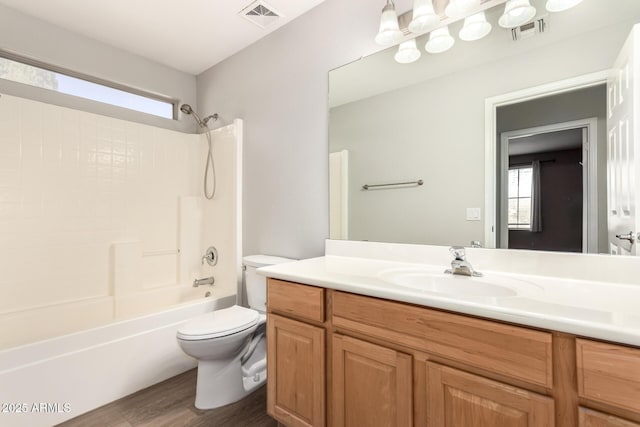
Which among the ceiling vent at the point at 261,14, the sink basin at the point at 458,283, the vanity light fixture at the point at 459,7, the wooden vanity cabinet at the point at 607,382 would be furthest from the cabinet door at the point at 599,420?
the ceiling vent at the point at 261,14

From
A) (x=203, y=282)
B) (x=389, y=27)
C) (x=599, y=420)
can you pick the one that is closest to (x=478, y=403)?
(x=599, y=420)

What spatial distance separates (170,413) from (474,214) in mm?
1881

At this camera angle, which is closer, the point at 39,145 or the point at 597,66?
the point at 597,66

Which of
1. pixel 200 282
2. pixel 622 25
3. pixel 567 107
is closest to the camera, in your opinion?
pixel 622 25

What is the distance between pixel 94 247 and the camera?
2.30 meters

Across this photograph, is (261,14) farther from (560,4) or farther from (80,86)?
(560,4)

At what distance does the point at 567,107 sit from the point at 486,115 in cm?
29

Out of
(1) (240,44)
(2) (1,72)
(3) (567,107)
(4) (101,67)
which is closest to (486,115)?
(3) (567,107)

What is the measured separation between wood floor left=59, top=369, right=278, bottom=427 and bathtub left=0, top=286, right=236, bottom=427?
0.25ft

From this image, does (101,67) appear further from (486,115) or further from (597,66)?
(597,66)

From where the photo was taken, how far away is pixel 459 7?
1416 millimetres

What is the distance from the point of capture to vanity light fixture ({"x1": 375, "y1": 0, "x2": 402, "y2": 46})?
155cm

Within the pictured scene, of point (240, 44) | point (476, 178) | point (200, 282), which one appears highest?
point (240, 44)

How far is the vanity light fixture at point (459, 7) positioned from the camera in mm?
1394
